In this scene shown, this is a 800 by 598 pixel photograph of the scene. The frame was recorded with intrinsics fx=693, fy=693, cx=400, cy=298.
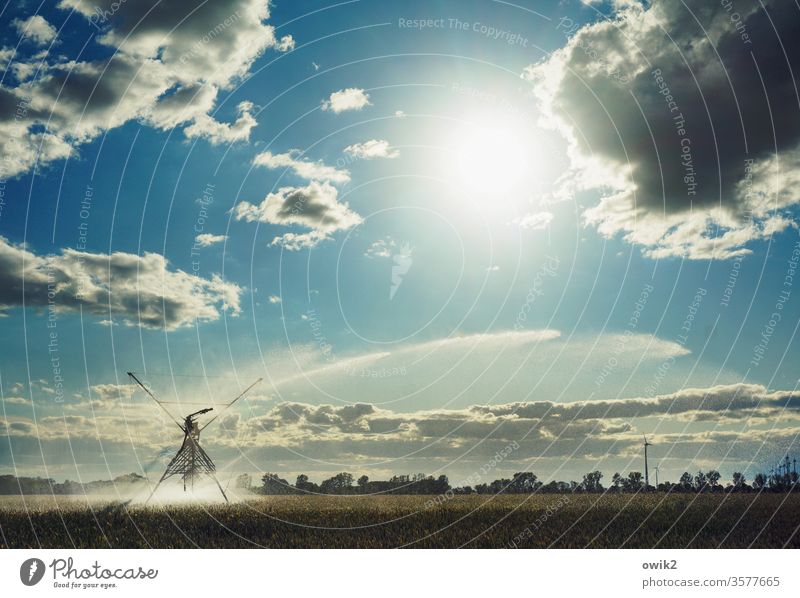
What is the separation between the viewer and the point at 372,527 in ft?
105

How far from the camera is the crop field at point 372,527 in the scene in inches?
1147

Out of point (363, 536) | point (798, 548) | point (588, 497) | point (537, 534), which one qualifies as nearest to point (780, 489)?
point (588, 497)

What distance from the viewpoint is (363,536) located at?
30234 millimetres

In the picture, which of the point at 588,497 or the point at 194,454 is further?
the point at 588,497

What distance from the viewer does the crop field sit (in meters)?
29.1

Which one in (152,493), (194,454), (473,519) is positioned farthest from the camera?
(194,454)

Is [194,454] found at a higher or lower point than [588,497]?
higher
